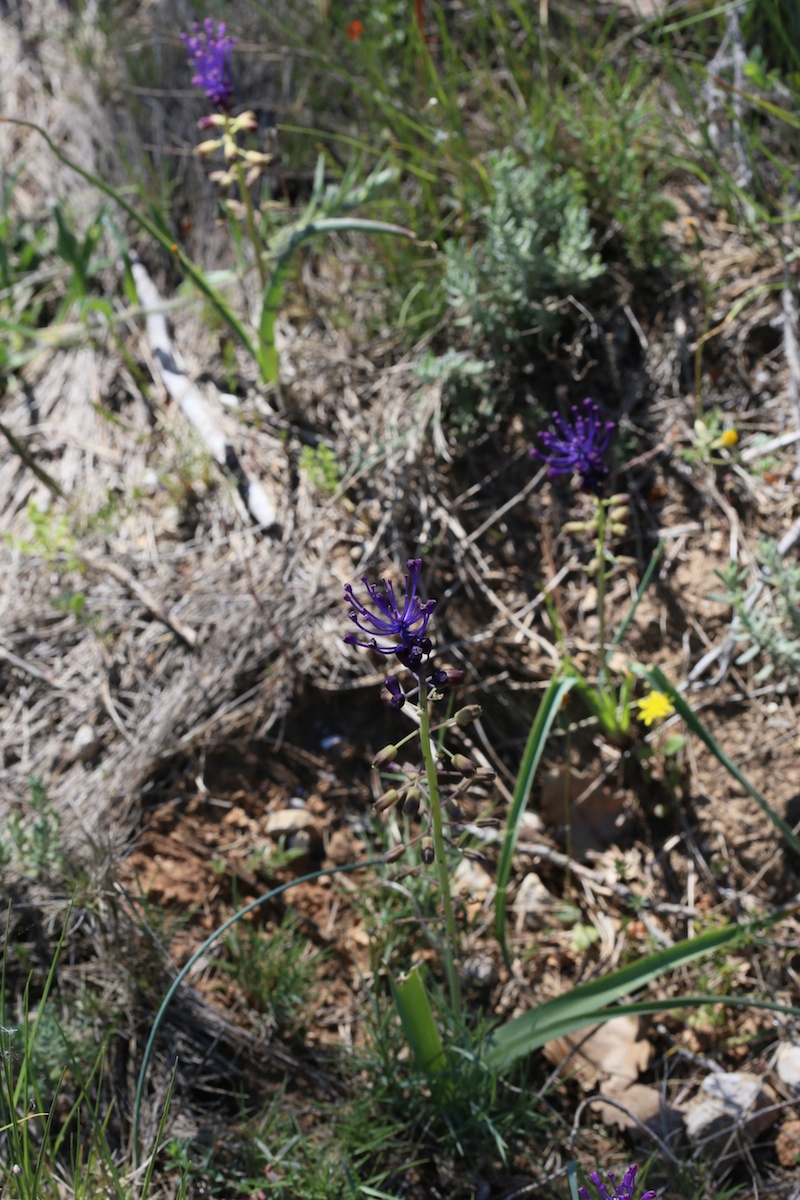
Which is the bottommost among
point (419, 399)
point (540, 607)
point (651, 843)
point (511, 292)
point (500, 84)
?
point (651, 843)

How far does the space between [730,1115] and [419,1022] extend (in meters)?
0.74

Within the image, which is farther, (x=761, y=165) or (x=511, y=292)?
(x=761, y=165)

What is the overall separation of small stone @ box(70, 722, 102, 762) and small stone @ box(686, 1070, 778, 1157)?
168 cm

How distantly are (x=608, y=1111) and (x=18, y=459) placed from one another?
2.64 m

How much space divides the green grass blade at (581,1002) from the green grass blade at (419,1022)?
117 mm

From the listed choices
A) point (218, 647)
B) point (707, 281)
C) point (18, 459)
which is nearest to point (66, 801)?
point (218, 647)

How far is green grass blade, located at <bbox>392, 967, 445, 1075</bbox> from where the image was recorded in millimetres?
1835

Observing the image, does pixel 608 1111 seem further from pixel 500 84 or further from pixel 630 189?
pixel 500 84

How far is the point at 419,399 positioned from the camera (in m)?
2.89

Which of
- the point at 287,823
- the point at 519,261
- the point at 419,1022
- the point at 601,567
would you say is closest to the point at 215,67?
the point at 519,261

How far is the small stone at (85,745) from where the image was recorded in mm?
2596

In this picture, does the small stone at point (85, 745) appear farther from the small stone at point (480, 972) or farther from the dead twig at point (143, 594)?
the small stone at point (480, 972)

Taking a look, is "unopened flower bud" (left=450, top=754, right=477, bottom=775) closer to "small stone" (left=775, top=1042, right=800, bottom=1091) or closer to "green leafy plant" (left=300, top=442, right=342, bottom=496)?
"small stone" (left=775, top=1042, right=800, bottom=1091)

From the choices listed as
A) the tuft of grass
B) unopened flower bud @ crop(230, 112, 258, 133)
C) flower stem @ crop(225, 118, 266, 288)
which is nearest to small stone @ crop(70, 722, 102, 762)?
the tuft of grass
